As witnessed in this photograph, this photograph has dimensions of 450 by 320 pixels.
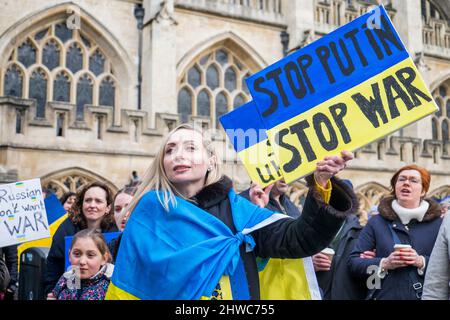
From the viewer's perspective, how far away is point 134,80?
12.0 meters

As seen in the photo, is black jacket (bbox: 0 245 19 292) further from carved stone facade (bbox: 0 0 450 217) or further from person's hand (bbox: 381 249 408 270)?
carved stone facade (bbox: 0 0 450 217)

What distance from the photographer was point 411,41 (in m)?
15.6

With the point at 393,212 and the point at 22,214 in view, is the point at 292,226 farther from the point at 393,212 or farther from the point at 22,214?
the point at 22,214

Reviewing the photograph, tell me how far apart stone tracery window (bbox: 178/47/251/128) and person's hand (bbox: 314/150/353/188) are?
1061cm

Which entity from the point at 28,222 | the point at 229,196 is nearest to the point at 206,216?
the point at 229,196

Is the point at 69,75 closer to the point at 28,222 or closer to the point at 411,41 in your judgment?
the point at 28,222

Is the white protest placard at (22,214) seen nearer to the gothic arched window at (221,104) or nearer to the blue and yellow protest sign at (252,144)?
the blue and yellow protest sign at (252,144)

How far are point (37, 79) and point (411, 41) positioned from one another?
405 inches

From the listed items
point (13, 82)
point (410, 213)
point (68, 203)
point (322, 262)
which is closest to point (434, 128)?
point (13, 82)

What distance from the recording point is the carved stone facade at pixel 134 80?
8859 millimetres

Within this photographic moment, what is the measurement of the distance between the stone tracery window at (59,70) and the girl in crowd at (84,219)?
25.7 ft

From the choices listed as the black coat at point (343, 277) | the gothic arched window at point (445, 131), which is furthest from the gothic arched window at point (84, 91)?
the gothic arched window at point (445, 131)

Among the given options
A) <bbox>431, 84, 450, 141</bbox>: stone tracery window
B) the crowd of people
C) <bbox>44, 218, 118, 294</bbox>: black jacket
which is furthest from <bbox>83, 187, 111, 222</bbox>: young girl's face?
<bbox>431, 84, 450, 141</bbox>: stone tracery window

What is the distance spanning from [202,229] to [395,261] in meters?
1.43
